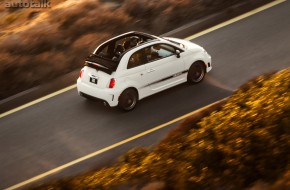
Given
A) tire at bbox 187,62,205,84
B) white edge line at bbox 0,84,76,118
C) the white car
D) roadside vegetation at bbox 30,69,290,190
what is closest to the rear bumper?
the white car

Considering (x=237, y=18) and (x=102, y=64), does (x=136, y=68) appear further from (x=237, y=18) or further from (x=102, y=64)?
(x=237, y=18)

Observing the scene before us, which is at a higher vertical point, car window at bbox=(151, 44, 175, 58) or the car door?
car window at bbox=(151, 44, 175, 58)

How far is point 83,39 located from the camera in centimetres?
1994

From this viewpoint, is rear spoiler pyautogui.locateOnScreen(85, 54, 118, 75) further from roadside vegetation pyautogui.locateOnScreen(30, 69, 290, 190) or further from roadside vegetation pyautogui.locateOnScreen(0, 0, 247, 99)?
roadside vegetation pyautogui.locateOnScreen(30, 69, 290, 190)

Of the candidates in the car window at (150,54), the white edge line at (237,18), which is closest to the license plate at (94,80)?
the car window at (150,54)

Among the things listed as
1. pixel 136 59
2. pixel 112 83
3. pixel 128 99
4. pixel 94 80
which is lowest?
pixel 128 99

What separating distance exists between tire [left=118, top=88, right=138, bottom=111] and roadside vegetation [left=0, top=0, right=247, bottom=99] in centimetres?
325

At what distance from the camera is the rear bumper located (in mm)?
16203

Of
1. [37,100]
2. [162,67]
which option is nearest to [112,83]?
[162,67]

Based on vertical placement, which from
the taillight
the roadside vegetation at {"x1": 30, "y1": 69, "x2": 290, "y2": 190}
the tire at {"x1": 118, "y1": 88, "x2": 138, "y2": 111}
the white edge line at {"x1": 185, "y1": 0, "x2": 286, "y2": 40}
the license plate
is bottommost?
the roadside vegetation at {"x1": 30, "y1": 69, "x2": 290, "y2": 190}

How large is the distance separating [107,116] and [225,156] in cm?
608

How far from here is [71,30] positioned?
20359 millimetres

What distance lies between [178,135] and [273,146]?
2.93m

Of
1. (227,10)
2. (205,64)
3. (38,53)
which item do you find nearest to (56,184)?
(205,64)
